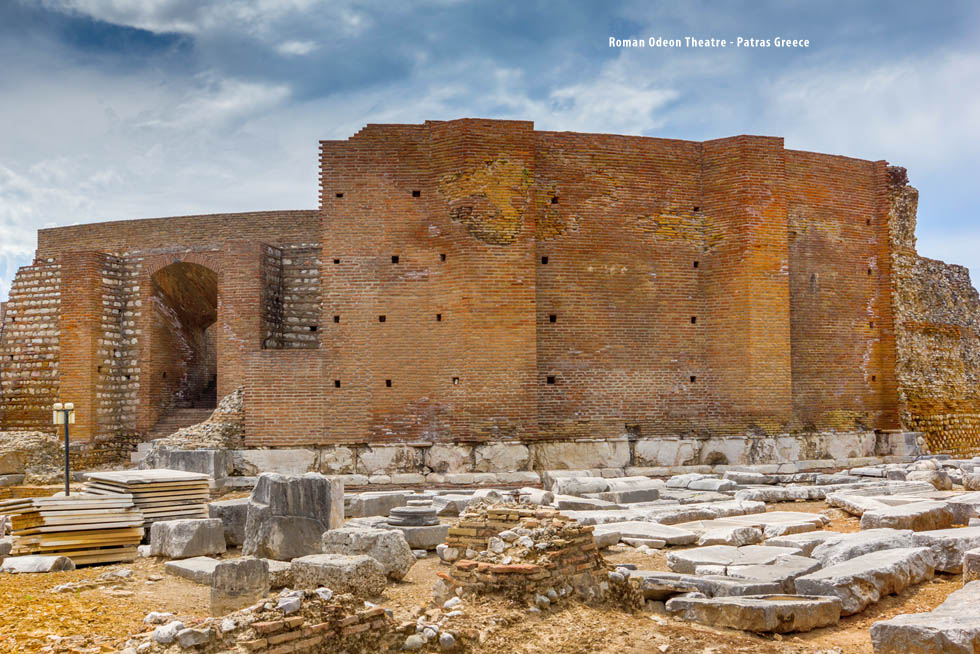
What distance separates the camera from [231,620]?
5.38 m

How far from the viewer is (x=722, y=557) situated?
805cm

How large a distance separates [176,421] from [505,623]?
1488 centimetres

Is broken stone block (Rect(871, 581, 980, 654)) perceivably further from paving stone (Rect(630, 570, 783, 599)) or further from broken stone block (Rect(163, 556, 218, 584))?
broken stone block (Rect(163, 556, 218, 584))

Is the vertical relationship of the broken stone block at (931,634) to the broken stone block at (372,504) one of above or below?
above

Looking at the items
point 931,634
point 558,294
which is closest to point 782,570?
point 931,634

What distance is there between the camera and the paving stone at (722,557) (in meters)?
7.82

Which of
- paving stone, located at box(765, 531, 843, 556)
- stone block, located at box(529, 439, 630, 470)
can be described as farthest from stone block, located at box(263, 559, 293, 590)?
stone block, located at box(529, 439, 630, 470)

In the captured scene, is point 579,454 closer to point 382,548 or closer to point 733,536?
point 733,536

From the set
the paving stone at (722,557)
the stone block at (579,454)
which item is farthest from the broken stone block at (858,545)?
the stone block at (579,454)

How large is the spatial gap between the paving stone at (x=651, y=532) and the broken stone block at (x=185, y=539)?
4.73m

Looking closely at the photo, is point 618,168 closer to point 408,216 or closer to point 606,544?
point 408,216

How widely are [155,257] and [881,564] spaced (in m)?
17.5

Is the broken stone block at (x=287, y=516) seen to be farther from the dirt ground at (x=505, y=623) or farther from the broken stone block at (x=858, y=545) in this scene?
the broken stone block at (x=858, y=545)

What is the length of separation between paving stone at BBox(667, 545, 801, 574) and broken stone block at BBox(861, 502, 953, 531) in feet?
5.65
